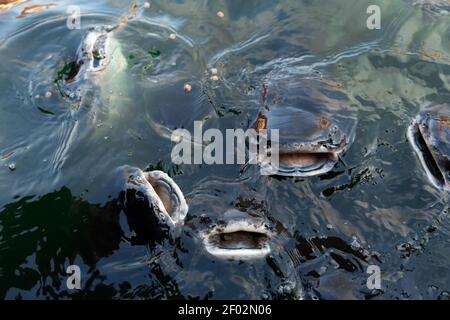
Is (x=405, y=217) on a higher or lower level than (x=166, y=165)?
lower

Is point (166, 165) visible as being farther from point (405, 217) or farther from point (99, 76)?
point (405, 217)

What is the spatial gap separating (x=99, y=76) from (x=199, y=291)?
84.3 inches

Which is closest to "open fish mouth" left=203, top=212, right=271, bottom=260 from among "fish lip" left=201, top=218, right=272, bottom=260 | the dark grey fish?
"fish lip" left=201, top=218, right=272, bottom=260

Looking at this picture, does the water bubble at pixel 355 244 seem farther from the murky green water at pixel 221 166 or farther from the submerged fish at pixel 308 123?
the submerged fish at pixel 308 123

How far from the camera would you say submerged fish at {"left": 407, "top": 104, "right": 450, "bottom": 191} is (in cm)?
352

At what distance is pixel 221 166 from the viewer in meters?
3.66

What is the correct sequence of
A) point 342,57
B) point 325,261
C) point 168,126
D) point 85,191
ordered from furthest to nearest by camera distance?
point 342,57 → point 168,126 → point 85,191 → point 325,261

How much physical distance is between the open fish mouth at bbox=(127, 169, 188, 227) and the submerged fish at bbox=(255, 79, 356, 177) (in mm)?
768

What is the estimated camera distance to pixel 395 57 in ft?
15.0

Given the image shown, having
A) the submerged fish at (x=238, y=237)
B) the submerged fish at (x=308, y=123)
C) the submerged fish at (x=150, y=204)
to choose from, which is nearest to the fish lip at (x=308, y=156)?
the submerged fish at (x=308, y=123)

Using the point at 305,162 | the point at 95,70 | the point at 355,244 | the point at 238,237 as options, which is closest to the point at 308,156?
the point at 305,162

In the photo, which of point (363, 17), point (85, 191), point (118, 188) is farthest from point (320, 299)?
point (363, 17)
